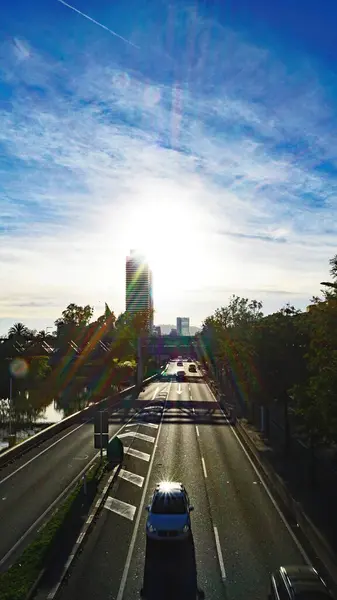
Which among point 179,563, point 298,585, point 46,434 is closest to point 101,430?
point 179,563

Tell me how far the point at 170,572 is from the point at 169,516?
2.47 meters

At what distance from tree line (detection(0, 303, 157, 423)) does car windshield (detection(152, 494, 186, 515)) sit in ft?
171

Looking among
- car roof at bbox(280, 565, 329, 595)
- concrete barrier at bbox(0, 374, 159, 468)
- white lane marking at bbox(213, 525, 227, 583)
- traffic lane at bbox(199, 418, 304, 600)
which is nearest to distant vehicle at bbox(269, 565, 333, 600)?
car roof at bbox(280, 565, 329, 595)

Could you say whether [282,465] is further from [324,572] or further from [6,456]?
[6,456]

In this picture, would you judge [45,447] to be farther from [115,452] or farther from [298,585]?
[298,585]

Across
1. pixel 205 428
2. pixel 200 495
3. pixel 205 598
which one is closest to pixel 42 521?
pixel 200 495

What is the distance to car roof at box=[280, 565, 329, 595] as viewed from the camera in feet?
39.0

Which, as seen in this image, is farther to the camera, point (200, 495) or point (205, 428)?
point (205, 428)

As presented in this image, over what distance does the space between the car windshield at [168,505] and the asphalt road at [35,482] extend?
476 cm

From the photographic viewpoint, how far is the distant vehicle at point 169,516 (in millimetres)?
17156

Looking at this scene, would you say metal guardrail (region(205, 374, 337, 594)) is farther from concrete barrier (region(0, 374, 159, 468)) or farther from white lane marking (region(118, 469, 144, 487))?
concrete barrier (region(0, 374, 159, 468))

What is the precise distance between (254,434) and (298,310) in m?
11.0

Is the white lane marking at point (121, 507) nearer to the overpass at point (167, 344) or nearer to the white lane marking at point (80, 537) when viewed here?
the white lane marking at point (80, 537)

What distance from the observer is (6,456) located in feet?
101
